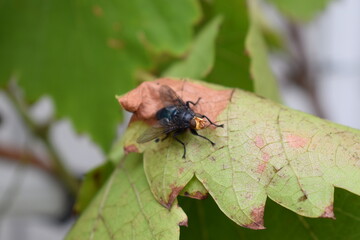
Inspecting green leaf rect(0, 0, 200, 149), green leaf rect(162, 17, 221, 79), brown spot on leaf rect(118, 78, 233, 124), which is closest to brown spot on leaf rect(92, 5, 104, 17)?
green leaf rect(0, 0, 200, 149)

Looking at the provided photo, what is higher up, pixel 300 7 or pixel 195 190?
pixel 195 190

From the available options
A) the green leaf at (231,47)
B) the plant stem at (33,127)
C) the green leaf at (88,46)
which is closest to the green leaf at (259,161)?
the green leaf at (231,47)

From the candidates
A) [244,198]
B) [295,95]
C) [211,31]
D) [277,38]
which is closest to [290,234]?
[244,198]

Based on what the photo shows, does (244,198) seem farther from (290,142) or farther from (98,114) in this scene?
(98,114)

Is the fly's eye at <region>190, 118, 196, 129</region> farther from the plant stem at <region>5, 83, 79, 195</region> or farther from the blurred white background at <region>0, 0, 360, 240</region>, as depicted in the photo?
the plant stem at <region>5, 83, 79, 195</region>

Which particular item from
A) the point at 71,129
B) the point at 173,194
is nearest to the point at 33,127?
the point at 71,129

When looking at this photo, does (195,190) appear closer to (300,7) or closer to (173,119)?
(173,119)

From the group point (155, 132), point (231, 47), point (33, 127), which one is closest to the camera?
point (155, 132)
